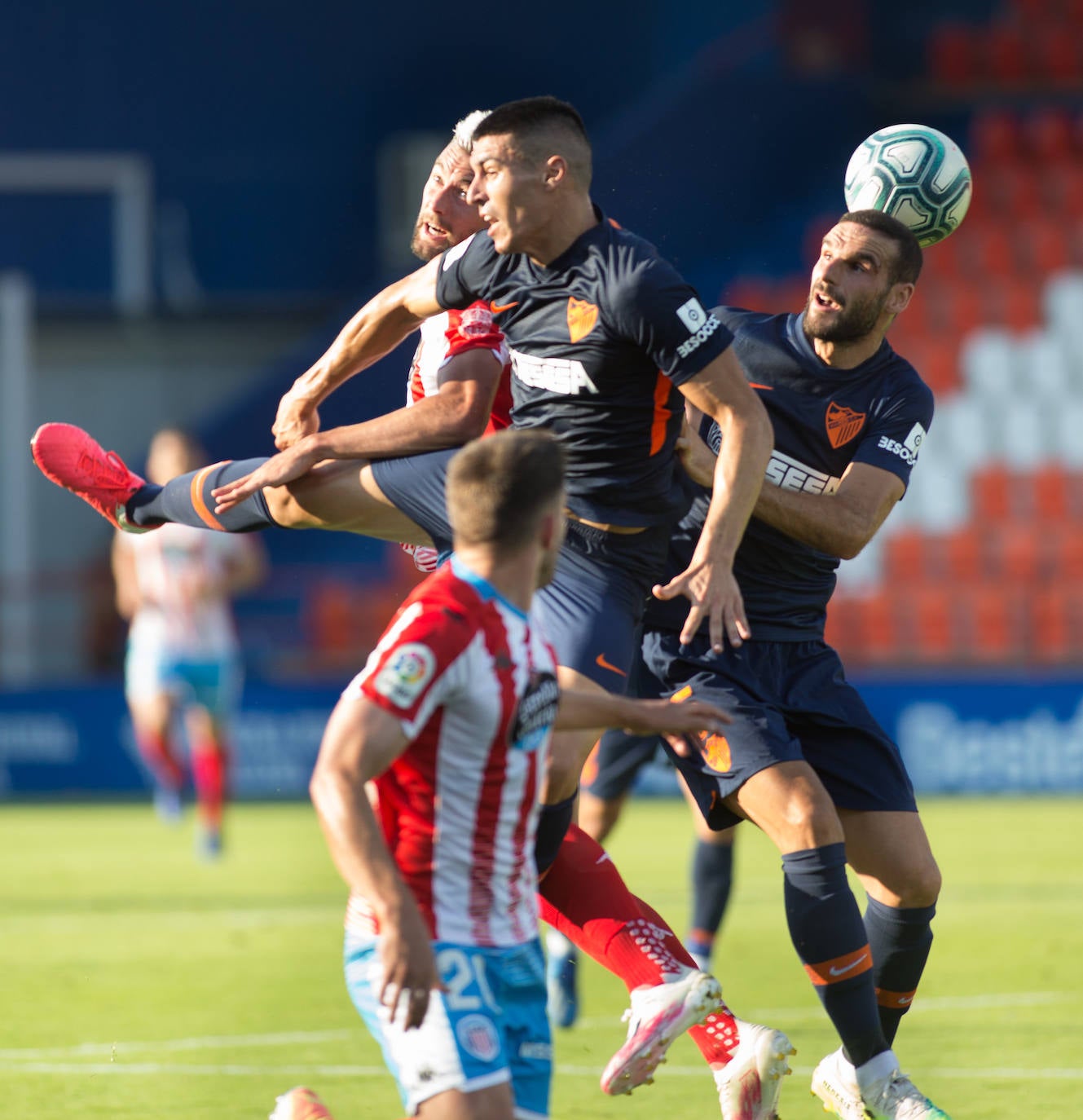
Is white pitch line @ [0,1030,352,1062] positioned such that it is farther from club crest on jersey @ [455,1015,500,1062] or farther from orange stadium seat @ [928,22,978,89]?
orange stadium seat @ [928,22,978,89]

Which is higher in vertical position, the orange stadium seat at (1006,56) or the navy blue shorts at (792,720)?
the orange stadium seat at (1006,56)

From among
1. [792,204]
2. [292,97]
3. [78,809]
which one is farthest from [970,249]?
[78,809]

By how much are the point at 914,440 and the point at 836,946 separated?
142 centimetres

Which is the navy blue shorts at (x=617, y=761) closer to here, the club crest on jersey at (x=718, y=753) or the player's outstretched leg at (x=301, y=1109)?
the club crest on jersey at (x=718, y=753)

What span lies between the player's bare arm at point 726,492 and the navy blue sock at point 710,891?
2.56m

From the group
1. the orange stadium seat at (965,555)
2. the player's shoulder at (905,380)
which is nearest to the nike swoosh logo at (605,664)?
the player's shoulder at (905,380)

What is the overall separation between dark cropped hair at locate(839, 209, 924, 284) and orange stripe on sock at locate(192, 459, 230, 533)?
192cm

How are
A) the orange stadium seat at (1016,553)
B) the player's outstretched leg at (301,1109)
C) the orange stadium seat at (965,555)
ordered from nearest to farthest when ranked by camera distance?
the player's outstretched leg at (301,1109) < the orange stadium seat at (1016,553) < the orange stadium seat at (965,555)

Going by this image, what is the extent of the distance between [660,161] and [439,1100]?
330 cm

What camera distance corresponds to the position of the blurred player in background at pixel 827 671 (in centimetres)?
511

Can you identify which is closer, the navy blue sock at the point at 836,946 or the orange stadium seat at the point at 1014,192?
the navy blue sock at the point at 836,946

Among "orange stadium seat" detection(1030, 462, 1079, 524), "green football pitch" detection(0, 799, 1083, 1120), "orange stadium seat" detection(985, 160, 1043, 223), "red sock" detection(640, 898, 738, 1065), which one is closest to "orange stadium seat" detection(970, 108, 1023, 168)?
"orange stadium seat" detection(985, 160, 1043, 223)

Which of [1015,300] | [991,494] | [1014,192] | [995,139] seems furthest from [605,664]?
[995,139]

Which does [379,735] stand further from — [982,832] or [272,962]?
[982,832]
